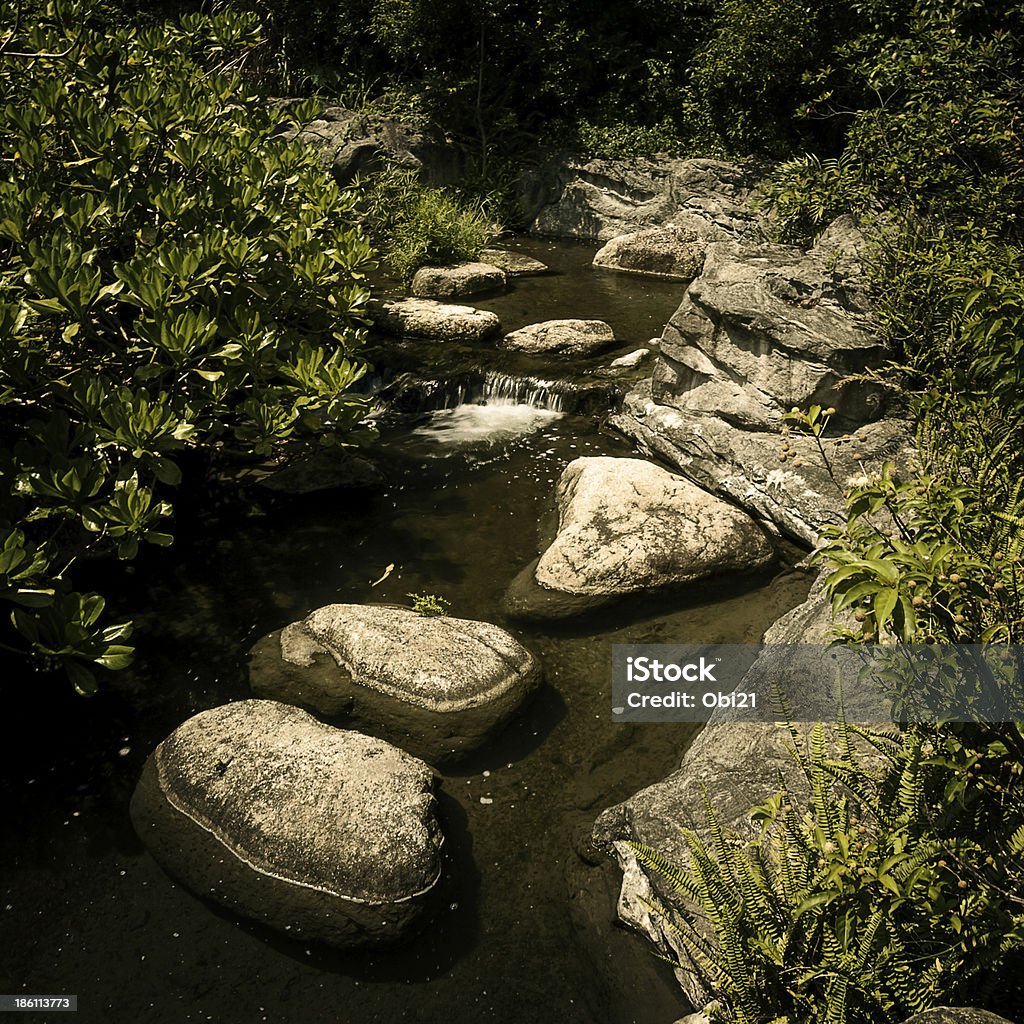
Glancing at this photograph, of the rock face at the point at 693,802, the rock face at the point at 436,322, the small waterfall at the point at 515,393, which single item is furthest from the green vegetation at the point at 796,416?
the small waterfall at the point at 515,393

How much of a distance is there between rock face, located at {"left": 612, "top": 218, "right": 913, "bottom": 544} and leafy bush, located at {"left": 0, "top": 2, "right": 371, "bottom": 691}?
11.6 feet

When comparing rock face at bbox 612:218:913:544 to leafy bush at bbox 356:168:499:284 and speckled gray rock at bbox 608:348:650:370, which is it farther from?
leafy bush at bbox 356:168:499:284

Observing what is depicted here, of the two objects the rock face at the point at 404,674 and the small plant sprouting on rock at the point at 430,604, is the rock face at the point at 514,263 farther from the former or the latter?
the rock face at the point at 404,674

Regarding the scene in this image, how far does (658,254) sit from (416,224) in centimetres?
399

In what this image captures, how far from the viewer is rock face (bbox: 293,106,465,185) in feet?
56.1

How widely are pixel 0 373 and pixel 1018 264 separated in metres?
6.81

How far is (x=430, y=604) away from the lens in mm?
6762

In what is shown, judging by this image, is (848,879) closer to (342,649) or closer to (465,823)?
(465,823)

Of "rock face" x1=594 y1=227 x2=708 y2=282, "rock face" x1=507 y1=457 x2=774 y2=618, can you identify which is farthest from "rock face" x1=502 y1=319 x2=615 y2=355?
"rock face" x1=594 y1=227 x2=708 y2=282

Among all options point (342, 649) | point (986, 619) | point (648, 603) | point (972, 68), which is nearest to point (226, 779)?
point (342, 649)

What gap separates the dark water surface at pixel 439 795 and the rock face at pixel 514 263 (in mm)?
6594

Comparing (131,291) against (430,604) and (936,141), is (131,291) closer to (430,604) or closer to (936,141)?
(430,604)

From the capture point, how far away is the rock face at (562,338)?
Answer: 10984 mm

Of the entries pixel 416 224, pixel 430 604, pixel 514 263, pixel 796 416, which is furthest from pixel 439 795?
pixel 514 263
